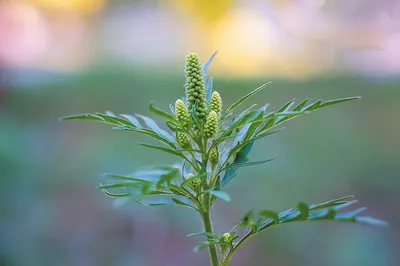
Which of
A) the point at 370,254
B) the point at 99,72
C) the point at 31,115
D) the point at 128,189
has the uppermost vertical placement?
the point at 99,72

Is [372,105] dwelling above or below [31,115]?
below

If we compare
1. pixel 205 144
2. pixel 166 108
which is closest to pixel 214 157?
pixel 205 144

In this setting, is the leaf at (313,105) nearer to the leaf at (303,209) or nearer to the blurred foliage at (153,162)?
the leaf at (303,209)

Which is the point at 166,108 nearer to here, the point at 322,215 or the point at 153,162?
the point at 153,162

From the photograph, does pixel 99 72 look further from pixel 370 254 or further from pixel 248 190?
pixel 370 254

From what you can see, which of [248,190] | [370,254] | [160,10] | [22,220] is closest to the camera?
[370,254]

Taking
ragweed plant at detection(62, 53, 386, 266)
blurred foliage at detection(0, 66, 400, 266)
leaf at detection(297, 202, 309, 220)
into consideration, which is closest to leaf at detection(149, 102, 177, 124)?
ragweed plant at detection(62, 53, 386, 266)

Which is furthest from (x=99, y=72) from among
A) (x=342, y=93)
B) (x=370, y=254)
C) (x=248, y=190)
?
(x=370, y=254)
